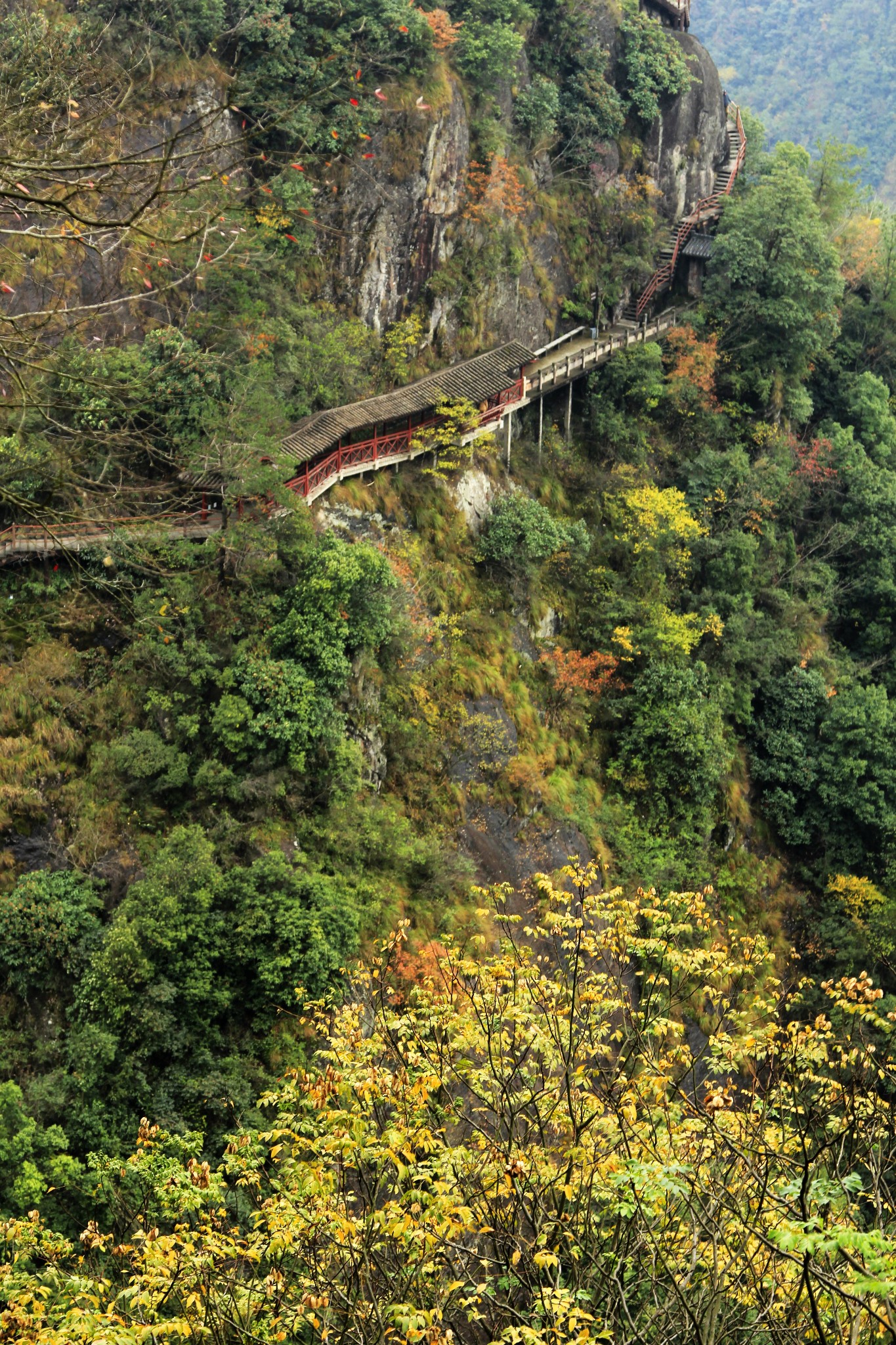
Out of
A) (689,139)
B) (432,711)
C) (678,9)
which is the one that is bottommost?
(432,711)

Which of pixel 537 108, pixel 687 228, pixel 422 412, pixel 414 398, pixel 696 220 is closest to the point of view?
pixel 414 398

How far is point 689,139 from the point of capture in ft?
144

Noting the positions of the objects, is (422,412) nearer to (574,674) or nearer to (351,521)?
(351,521)

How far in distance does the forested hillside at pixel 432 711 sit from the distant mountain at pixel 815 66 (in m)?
43.8

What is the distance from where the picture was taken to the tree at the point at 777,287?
123 ft

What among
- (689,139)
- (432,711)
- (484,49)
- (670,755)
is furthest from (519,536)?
(689,139)

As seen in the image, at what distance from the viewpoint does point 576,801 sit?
93.5 feet

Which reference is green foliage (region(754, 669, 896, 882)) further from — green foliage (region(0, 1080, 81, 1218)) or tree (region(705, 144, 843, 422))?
green foliage (region(0, 1080, 81, 1218))

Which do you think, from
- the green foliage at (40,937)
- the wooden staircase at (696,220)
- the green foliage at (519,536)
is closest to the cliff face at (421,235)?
the wooden staircase at (696,220)

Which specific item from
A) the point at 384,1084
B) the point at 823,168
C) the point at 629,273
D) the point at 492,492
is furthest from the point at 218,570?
the point at 823,168

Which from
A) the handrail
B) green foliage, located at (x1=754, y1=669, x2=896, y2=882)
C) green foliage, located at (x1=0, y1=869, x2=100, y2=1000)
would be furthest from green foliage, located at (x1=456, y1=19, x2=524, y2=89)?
green foliage, located at (x1=0, y1=869, x2=100, y2=1000)

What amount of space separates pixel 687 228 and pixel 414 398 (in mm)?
19572

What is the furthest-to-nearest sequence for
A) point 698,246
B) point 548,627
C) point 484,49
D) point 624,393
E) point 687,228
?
1. point 687,228
2. point 698,246
3. point 624,393
4. point 484,49
5. point 548,627

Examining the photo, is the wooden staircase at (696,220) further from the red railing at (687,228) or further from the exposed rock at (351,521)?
the exposed rock at (351,521)
